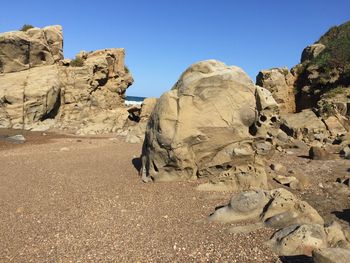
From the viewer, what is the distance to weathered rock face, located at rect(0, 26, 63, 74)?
106ft

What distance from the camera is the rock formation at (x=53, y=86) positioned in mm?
30766

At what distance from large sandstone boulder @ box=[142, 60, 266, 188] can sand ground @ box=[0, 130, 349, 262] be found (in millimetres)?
670

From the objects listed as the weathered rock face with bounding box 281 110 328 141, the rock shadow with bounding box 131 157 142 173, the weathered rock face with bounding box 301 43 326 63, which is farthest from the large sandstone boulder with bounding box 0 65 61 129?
the weathered rock face with bounding box 301 43 326 63

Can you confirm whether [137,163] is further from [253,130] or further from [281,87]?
[281,87]

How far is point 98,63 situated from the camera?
36219 mm

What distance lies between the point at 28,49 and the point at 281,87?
75.1 feet

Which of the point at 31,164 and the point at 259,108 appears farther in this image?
the point at 31,164

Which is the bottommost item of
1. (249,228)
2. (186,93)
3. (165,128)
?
(249,228)

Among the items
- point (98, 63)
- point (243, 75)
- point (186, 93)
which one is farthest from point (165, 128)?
point (98, 63)

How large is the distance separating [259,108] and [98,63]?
2688 cm

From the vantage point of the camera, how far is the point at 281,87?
88.0 feet

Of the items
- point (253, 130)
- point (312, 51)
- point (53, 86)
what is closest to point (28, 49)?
point (53, 86)

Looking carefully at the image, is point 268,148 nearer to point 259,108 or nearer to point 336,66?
point 259,108

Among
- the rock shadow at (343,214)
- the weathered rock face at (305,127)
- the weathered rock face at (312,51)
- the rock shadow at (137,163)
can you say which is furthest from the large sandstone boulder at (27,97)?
the rock shadow at (343,214)
